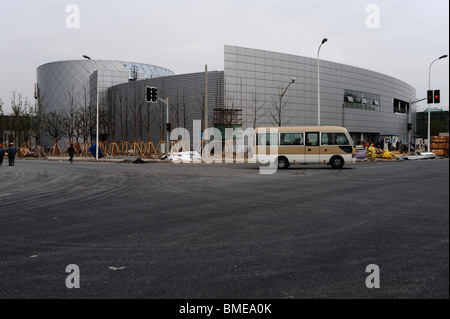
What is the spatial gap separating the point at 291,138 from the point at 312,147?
1.36m

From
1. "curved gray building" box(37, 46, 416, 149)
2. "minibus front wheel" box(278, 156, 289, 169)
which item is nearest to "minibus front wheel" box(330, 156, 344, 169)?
"minibus front wheel" box(278, 156, 289, 169)

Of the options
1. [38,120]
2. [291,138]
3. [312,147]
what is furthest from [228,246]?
[38,120]

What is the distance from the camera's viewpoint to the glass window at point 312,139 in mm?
22469

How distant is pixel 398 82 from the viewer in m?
77.1

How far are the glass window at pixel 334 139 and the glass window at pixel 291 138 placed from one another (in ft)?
4.60

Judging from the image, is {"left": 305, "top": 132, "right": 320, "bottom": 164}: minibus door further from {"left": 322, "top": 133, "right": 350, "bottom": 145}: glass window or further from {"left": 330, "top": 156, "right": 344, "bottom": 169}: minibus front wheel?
{"left": 330, "top": 156, "right": 344, "bottom": 169}: minibus front wheel

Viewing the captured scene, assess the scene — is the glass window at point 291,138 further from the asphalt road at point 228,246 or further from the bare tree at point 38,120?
the bare tree at point 38,120

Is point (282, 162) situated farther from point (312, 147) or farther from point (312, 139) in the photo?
point (312, 139)

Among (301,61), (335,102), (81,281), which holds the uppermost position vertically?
(301,61)

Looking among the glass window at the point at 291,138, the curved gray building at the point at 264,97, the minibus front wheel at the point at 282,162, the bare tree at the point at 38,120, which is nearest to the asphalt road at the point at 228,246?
the glass window at the point at 291,138

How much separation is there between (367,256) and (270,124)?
165ft

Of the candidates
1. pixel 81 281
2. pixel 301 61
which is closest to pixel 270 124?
pixel 301 61

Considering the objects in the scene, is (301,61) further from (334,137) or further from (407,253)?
(407,253)

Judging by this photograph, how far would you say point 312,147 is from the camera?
22.6 meters
